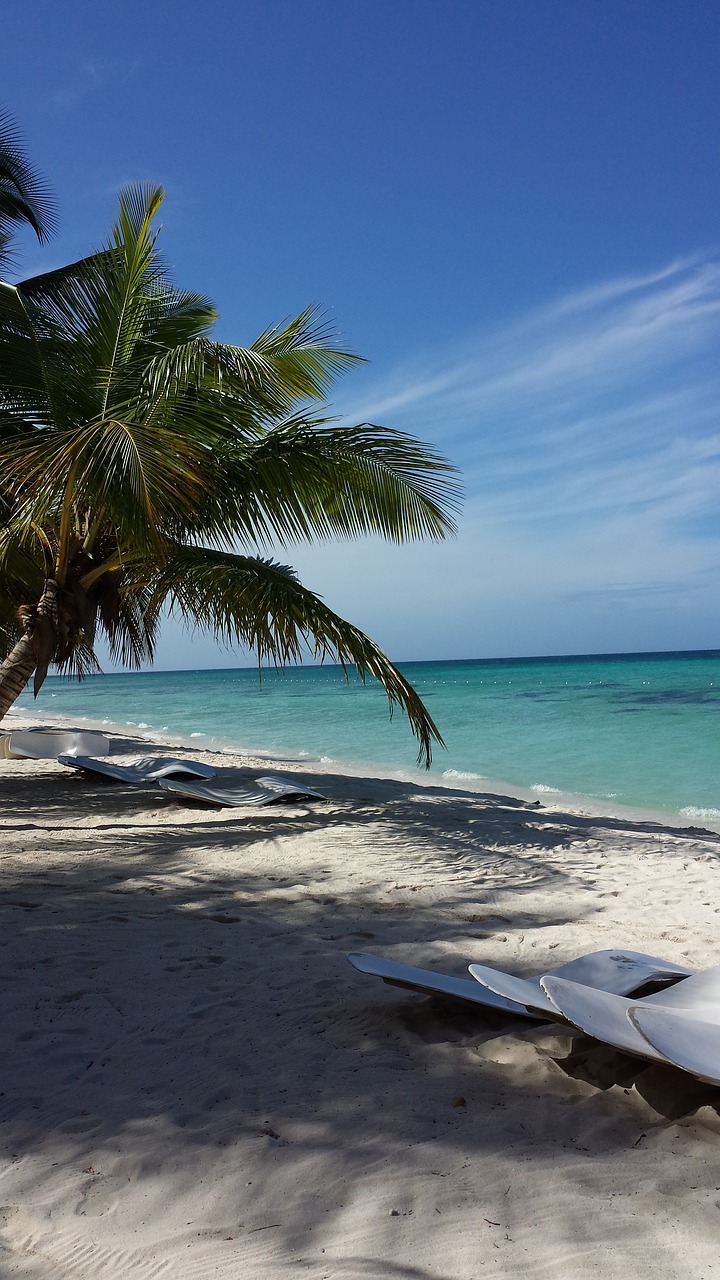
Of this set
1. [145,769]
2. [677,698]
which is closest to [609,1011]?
[145,769]

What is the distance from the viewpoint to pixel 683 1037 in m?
2.07

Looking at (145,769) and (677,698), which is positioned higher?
(145,769)

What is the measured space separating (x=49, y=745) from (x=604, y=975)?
33.4 feet

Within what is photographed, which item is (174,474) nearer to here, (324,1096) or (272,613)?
(272,613)

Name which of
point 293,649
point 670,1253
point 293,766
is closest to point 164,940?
point 670,1253

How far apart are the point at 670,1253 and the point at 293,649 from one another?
5.78 m

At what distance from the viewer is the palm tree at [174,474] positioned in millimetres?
5961

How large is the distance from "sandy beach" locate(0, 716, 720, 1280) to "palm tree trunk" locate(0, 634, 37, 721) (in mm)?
2038

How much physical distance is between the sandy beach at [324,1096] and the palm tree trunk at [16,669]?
6.69 feet

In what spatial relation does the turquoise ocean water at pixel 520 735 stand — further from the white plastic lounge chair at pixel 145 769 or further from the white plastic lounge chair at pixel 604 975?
the white plastic lounge chair at pixel 604 975

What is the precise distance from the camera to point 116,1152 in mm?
2002

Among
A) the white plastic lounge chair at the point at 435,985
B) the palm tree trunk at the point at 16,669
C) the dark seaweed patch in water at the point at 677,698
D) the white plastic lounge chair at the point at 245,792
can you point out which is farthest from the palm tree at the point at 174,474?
the dark seaweed patch in water at the point at 677,698

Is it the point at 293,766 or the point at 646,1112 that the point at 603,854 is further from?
the point at 293,766

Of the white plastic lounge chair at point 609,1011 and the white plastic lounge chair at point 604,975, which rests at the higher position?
the white plastic lounge chair at point 609,1011
